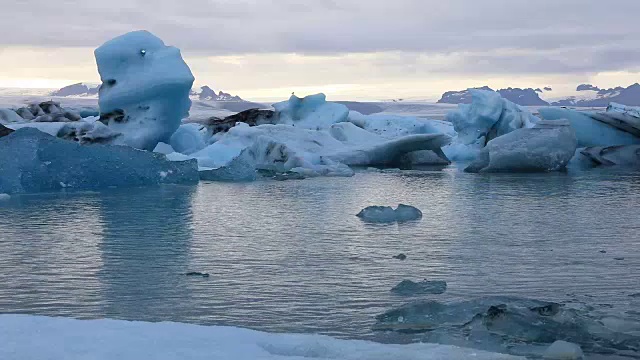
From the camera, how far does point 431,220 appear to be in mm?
7496

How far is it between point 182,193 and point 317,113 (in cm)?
1076

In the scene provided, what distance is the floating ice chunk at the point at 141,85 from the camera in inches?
570

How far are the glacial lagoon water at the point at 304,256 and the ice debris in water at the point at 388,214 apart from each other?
16cm

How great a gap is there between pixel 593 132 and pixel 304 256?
12.2m

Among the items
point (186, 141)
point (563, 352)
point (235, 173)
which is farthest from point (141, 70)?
point (563, 352)

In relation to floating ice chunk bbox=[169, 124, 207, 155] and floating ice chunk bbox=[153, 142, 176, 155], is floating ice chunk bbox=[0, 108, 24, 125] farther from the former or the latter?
floating ice chunk bbox=[153, 142, 176, 155]

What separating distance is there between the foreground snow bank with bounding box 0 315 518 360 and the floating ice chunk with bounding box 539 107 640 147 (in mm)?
14007

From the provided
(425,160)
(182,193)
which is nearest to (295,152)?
(425,160)

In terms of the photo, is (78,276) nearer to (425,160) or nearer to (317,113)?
(425,160)

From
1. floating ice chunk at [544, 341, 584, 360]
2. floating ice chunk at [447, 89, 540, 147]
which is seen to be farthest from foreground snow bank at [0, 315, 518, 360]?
floating ice chunk at [447, 89, 540, 147]

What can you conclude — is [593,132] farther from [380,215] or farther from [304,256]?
[304,256]

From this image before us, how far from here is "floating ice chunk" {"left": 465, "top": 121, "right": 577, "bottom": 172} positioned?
566 inches

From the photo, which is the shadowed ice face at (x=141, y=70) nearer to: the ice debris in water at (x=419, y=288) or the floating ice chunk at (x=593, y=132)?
the floating ice chunk at (x=593, y=132)

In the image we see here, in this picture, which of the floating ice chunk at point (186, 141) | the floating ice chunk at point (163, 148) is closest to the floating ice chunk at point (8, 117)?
the floating ice chunk at point (186, 141)
